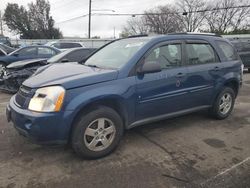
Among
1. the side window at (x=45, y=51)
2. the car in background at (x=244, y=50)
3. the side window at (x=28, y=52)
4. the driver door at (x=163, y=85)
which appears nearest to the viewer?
the driver door at (x=163, y=85)

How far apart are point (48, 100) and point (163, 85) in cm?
180

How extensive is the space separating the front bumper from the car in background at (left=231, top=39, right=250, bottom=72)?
12.8 meters

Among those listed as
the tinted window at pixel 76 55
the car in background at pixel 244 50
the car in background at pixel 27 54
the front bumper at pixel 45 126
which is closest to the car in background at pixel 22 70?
the tinted window at pixel 76 55

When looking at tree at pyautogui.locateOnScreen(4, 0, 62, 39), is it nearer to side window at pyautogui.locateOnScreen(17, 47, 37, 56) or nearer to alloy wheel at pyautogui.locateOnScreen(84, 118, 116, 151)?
side window at pyautogui.locateOnScreen(17, 47, 37, 56)

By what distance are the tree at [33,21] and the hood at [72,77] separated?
61.1m

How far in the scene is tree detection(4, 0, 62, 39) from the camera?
62.3m

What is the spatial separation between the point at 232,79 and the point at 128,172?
324 cm

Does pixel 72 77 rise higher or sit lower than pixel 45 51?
lower

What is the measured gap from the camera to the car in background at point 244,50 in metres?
14.1

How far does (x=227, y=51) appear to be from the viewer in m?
5.60

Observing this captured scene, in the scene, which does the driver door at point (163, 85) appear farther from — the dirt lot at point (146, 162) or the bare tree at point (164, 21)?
the bare tree at point (164, 21)

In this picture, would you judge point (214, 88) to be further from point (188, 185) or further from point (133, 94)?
point (188, 185)

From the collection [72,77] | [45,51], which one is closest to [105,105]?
[72,77]

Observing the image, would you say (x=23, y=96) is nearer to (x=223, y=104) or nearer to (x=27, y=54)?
(x=223, y=104)
